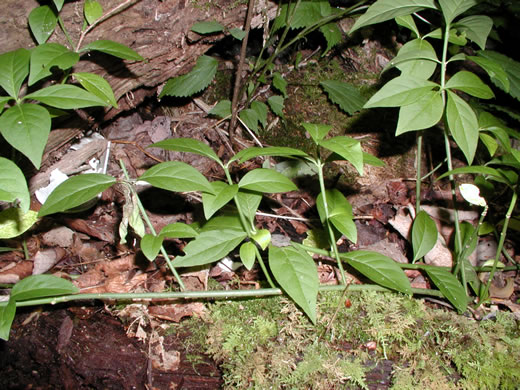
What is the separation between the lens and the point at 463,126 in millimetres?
1396

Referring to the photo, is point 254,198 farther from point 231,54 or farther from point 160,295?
point 231,54

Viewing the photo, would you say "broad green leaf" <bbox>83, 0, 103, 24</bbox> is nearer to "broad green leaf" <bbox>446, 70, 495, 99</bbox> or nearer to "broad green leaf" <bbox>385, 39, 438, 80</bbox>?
"broad green leaf" <bbox>385, 39, 438, 80</bbox>

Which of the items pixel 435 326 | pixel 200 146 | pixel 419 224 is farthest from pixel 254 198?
pixel 435 326

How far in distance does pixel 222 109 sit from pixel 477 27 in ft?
5.02

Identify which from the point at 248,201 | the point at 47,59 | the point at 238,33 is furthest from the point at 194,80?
the point at 248,201

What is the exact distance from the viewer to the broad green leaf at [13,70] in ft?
4.29

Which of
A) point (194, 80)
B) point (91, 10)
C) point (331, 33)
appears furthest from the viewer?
point (194, 80)

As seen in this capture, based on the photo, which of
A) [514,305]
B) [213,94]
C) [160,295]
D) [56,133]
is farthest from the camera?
[213,94]

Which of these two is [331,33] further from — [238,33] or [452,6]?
[452,6]

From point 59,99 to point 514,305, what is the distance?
2160 millimetres

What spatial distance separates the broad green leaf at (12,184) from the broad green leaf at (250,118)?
4.80 feet

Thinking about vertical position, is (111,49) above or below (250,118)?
above

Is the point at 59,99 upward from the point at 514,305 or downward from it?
upward

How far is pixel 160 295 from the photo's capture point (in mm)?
1441
